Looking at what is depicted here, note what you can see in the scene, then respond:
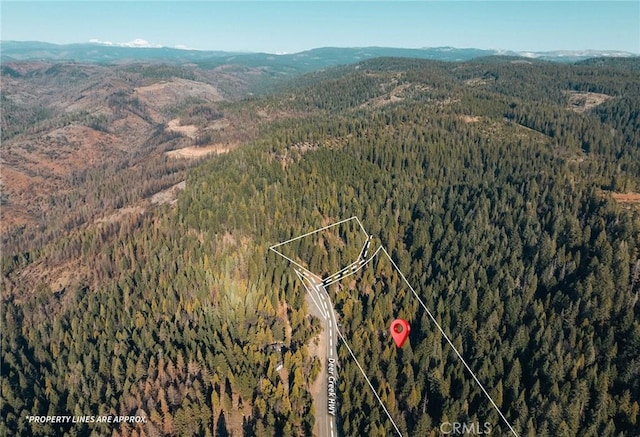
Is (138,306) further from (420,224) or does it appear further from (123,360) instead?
(420,224)

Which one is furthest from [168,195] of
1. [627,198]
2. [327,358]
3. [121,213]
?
[627,198]

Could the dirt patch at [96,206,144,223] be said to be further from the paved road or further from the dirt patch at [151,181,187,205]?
the paved road

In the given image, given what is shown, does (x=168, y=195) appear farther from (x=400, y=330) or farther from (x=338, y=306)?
(x=400, y=330)

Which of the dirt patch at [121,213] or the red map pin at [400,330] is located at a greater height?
the dirt patch at [121,213]

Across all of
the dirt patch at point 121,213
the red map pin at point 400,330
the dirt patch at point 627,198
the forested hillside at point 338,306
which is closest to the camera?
the forested hillside at point 338,306

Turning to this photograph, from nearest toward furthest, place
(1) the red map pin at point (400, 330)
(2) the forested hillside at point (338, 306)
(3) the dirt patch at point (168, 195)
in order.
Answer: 1. (2) the forested hillside at point (338, 306)
2. (1) the red map pin at point (400, 330)
3. (3) the dirt patch at point (168, 195)

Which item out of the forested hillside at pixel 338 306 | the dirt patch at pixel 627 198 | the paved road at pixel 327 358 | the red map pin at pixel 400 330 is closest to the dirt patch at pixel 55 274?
the forested hillside at pixel 338 306

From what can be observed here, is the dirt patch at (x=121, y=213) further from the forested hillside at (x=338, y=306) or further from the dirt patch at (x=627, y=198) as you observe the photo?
the dirt patch at (x=627, y=198)
